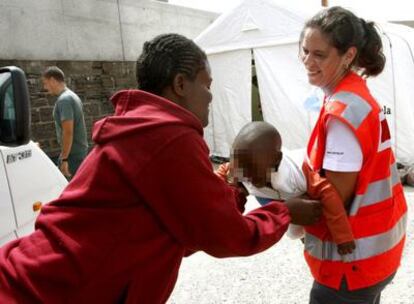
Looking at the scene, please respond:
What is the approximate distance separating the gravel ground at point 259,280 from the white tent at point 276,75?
3.50 m

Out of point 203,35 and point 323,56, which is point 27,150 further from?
point 203,35

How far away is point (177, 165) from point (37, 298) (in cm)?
49

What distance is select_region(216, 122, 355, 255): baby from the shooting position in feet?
4.79

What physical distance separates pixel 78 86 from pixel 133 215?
7.72 meters

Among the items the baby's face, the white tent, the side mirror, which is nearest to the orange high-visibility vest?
the baby's face

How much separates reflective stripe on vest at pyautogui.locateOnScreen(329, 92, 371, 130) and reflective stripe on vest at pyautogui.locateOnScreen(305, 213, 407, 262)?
0.43 metres

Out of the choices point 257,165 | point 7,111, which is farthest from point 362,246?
point 7,111

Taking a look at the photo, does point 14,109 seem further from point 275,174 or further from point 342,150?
point 342,150

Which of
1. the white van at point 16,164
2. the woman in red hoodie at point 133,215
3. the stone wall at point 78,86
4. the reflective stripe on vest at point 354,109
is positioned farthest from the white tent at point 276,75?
the woman in red hoodie at point 133,215

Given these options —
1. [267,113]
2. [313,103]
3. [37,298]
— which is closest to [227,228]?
[37,298]

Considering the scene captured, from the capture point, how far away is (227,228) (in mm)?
1098

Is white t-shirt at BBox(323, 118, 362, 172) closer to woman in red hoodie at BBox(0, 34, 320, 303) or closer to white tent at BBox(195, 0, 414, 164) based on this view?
woman in red hoodie at BBox(0, 34, 320, 303)

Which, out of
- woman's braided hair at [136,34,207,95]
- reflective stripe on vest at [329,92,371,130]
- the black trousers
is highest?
woman's braided hair at [136,34,207,95]

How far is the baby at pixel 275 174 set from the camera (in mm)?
1460
